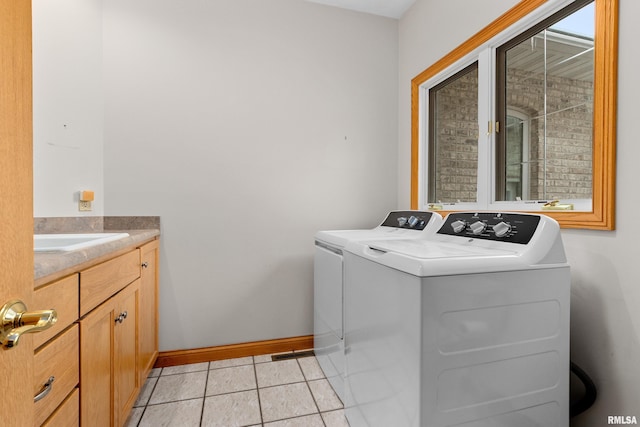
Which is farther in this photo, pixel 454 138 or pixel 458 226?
pixel 454 138

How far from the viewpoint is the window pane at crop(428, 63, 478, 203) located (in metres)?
2.00

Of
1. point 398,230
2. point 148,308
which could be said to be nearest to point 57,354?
point 148,308

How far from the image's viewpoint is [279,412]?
1.66 metres

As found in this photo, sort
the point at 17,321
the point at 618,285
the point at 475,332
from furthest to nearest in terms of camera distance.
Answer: the point at 618,285, the point at 475,332, the point at 17,321

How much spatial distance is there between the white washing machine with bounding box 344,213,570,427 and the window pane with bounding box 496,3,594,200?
0.44 m

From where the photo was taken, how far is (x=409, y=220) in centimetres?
206

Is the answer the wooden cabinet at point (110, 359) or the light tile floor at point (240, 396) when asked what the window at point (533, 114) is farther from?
the wooden cabinet at point (110, 359)

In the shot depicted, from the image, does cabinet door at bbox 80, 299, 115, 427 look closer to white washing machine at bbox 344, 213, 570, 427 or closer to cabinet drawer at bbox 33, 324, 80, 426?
cabinet drawer at bbox 33, 324, 80, 426

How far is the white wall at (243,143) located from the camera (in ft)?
6.88

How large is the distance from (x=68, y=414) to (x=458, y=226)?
1.61 metres

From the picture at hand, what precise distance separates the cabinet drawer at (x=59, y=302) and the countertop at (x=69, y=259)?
0.07 ft

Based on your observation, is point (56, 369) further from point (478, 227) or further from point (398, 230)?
point (398, 230)

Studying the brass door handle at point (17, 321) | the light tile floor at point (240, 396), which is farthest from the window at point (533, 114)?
the brass door handle at point (17, 321)

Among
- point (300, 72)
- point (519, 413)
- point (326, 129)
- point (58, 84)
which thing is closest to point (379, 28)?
point (300, 72)
